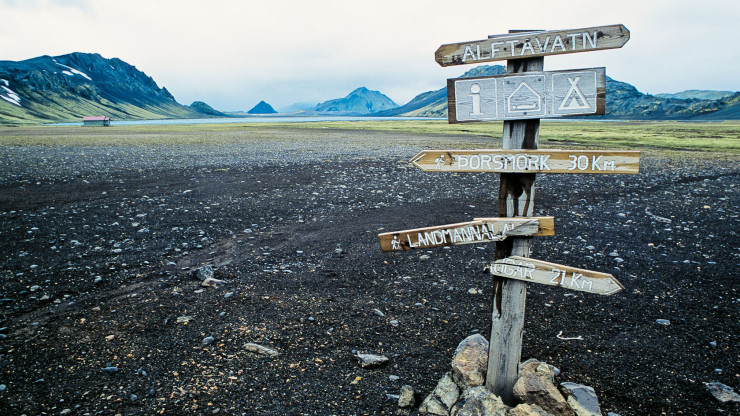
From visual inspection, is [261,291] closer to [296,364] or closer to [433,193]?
[296,364]

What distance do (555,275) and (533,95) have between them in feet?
5.96

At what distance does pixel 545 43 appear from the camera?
151 inches

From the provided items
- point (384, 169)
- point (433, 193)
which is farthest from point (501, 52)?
point (384, 169)

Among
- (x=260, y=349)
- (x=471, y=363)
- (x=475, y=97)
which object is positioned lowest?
(x=260, y=349)

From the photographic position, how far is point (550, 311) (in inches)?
275

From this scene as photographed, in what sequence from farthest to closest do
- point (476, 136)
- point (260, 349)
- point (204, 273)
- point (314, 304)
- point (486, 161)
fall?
point (476, 136), point (204, 273), point (314, 304), point (260, 349), point (486, 161)

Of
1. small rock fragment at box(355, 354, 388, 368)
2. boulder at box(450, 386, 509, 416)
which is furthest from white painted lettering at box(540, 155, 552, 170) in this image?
small rock fragment at box(355, 354, 388, 368)

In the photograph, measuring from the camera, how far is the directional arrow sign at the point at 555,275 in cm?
399

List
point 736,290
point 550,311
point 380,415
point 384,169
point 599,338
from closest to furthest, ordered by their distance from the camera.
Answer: point 380,415
point 599,338
point 550,311
point 736,290
point 384,169

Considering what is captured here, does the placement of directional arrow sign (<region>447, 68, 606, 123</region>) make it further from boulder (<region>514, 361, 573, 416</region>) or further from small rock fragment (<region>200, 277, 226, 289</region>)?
small rock fragment (<region>200, 277, 226, 289</region>)

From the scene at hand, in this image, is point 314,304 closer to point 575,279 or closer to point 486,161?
point 486,161

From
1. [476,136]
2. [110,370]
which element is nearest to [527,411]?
[110,370]

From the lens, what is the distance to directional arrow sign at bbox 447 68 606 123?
385cm

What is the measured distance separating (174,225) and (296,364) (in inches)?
316
